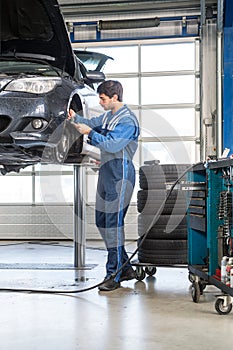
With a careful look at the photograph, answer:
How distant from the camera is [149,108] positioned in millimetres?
9039

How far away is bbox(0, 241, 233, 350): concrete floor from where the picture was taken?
103 inches

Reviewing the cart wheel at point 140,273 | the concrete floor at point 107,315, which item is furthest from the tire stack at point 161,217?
the concrete floor at point 107,315

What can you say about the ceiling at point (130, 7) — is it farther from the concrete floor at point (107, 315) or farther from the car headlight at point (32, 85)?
A: the concrete floor at point (107, 315)

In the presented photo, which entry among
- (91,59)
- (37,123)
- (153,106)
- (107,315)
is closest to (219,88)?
(153,106)

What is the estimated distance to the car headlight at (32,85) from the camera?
13.7ft

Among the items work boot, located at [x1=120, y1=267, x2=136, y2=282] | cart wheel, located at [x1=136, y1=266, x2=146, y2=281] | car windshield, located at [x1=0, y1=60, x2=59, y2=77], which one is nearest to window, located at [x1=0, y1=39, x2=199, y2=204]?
car windshield, located at [x1=0, y1=60, x2=59, y2=77]

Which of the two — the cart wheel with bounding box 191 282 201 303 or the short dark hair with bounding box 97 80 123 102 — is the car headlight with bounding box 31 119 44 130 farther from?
the cart wheel with bounding box 191 282 201 303

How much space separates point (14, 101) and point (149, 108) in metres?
5.13

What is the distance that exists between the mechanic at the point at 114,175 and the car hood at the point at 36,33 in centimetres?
52

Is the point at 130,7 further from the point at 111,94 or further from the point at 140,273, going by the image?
the point at 140,273

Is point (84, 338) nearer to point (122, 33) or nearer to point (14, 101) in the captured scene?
point (14, 101)

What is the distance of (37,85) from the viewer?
166 inches

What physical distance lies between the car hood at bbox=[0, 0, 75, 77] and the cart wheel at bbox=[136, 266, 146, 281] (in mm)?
1792

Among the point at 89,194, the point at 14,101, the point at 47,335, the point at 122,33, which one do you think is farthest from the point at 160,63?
the point at 47,335
